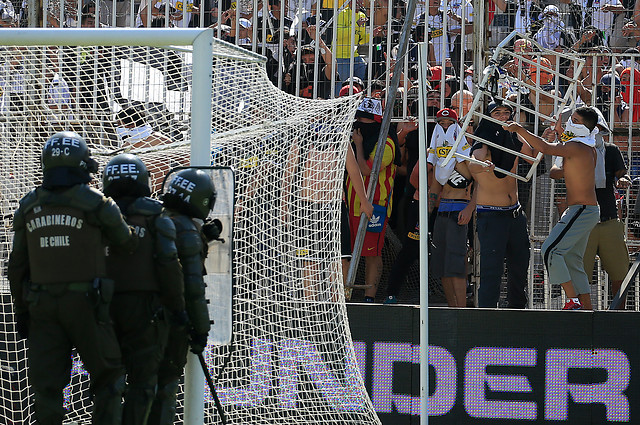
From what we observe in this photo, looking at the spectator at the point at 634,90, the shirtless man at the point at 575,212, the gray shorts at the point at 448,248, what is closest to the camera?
the shirtless man at the point at 575,212

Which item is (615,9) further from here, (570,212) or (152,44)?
(152,44)

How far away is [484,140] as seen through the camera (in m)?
8.66

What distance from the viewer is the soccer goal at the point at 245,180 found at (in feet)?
23.6

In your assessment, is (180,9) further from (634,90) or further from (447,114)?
(634,90)

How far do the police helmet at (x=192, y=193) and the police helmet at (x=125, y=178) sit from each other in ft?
0.62

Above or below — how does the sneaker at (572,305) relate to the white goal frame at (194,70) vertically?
below

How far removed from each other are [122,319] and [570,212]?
4456mm

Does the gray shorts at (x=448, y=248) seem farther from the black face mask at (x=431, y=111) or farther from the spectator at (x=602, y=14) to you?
the spectator at (x=602, y=14)

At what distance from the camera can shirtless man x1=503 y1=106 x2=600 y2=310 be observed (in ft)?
28.1

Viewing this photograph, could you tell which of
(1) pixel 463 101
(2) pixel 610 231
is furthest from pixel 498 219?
(1) pixel 463 101

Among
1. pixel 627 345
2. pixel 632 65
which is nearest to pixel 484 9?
pixel 632 65

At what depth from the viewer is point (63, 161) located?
559 centimetres

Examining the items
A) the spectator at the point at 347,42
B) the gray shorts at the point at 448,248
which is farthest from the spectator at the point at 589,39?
the gray shorts at the point at 448,248

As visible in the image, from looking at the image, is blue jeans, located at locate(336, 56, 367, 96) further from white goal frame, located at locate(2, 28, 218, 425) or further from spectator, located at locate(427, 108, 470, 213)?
white goal frame, located at locate(2, 28, 218, 425)
